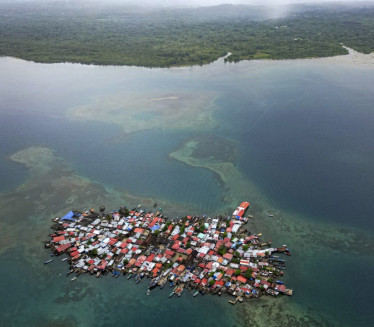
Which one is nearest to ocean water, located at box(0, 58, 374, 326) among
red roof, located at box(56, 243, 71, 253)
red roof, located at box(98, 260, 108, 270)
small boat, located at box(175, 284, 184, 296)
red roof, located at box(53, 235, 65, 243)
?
small boat, located at box(175, 284, 184, 296)

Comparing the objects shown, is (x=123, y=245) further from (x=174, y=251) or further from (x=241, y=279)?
(x=241, y=279)

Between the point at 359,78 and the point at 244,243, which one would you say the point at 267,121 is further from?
the point at 359,78

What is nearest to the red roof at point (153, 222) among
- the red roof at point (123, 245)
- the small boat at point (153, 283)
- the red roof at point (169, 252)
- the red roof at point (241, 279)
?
the red roof at point (123, 245)

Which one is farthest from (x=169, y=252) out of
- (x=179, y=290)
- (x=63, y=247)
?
(x=63, y=247)

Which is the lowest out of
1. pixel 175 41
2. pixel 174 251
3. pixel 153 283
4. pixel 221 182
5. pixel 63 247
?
pixel 153 283

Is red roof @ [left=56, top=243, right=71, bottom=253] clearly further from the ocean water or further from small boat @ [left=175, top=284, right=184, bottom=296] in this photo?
small boat @ [left=175, top=284, right=184, bottom=296]

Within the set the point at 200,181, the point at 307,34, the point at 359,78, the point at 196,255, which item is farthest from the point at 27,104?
the point at 307,34
